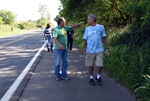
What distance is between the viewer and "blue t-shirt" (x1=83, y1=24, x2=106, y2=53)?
6.93 meters

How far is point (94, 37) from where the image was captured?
6945 millimetres

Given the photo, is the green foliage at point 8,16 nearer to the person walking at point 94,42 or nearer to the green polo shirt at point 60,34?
the green polo shirt at point 60,34

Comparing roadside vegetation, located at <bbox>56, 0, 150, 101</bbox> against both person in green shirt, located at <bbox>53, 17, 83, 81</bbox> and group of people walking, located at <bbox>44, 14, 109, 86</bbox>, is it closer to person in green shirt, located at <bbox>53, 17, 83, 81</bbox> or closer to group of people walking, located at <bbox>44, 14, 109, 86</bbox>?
group of people walking, located at <bbox>44, 14, 109, 86</bbox>

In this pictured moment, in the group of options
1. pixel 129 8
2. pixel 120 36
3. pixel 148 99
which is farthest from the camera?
pixel 120 36

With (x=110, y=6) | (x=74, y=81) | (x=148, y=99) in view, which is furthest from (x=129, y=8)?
(x=110, y=6)

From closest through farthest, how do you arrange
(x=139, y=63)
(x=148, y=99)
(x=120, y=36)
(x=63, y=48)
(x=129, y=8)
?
(x=148, y=99) → (x=139, y=63) → (x=63, y=48) → (x=129, y=8) → (x=120, y=36)

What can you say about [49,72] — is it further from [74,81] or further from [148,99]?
[148,99]

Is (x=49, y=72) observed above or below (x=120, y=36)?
below

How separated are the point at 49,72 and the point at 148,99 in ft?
14.5

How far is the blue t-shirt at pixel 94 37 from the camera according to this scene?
6.93m

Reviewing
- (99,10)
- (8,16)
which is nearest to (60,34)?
(99,10)

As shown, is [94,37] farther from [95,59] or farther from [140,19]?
[140,19]

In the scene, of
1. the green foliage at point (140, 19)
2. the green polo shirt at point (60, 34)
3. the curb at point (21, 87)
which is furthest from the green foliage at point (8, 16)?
the green polo shirt at point (60, 34)

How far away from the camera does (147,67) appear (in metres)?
6.68
